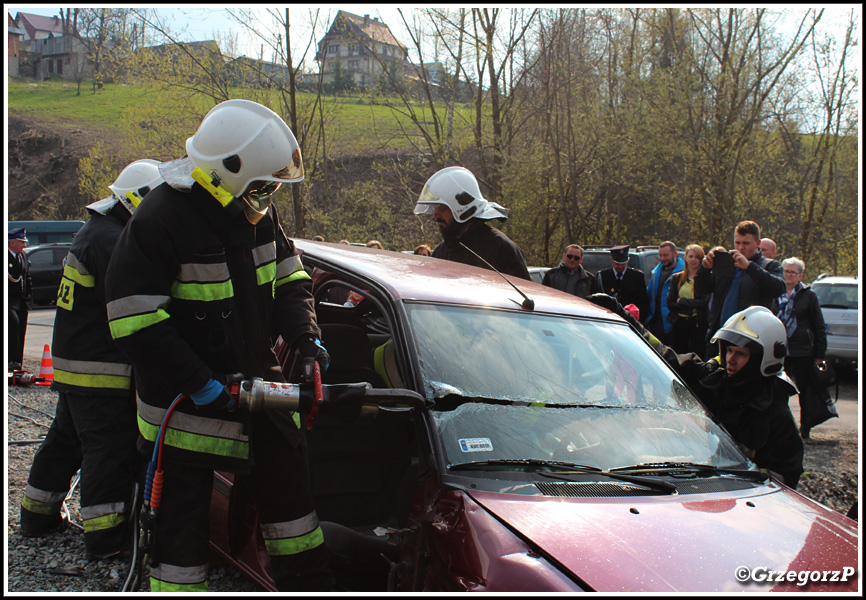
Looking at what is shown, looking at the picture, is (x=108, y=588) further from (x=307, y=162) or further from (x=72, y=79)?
(x=72, y=79)

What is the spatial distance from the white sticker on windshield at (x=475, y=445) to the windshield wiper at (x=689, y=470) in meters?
0.43

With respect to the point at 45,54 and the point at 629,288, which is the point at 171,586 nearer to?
the point at 629,288

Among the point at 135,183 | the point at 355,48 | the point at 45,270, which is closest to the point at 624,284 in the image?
the point at 135,183

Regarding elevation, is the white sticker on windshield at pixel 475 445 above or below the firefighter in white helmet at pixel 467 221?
below

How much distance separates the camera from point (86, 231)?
11.2 ft

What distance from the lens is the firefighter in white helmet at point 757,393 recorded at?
11.3 ft

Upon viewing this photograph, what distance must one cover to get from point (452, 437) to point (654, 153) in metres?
18.8

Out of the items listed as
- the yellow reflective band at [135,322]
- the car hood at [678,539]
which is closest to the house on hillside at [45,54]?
the yellow reflective band at [135,322]

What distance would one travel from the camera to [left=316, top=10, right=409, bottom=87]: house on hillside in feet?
54.5

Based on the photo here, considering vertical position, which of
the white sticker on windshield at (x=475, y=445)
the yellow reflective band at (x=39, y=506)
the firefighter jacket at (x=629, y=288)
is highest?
the white sticker on windshield at (x=475, y=445)

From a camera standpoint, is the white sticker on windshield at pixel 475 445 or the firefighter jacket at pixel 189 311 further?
the white sticker on windshield at pixel 475 445

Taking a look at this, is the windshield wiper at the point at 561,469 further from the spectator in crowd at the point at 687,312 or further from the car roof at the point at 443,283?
the spectator in crowd at the point at 687,312

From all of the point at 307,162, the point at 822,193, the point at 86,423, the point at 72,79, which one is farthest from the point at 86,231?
the point at 72,79

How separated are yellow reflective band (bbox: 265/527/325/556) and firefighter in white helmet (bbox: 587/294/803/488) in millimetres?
1807
